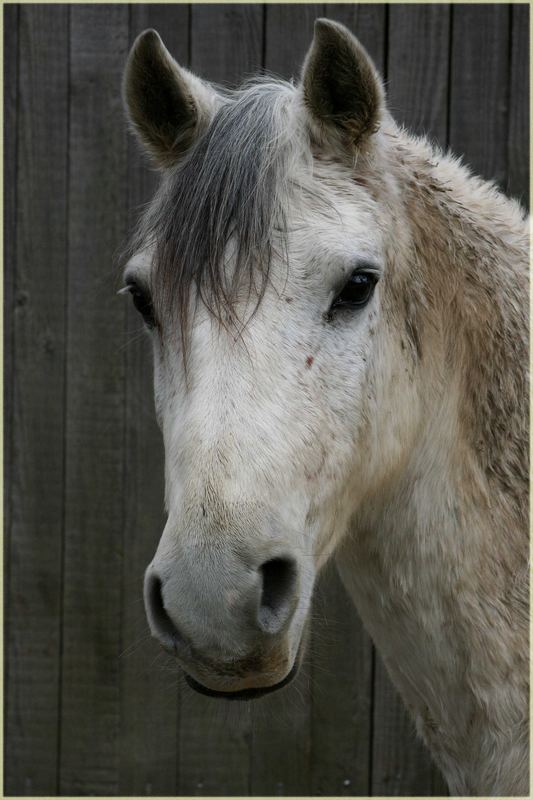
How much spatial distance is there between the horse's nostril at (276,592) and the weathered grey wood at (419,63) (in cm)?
249

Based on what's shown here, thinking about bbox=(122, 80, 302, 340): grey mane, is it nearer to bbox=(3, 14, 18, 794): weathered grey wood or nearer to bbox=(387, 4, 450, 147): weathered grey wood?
bbox=(387, 4, 450, 147): weathered grey wood

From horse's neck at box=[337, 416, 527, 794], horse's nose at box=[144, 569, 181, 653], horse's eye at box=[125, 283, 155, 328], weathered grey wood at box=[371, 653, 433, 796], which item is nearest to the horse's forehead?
horse's eye at box=[125, 283, 155, 328]

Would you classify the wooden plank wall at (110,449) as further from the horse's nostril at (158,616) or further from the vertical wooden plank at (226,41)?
the horse's nostril at (158,616)

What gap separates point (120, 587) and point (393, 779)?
1484 mm

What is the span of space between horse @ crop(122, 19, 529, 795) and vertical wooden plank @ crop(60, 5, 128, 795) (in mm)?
1638

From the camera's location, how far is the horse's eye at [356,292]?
1.75 meters

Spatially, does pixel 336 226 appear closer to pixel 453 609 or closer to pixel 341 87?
pixel 341 87

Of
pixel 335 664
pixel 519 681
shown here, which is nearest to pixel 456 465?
pixel 519 681

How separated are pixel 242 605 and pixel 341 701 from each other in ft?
8.06

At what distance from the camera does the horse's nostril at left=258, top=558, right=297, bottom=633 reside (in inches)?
58.3

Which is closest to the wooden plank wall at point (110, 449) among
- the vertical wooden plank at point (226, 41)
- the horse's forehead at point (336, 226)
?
the vertical wooden plank at point (226, 41)

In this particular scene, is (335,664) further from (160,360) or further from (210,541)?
(210,541)

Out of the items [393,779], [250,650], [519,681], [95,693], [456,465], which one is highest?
[456,465]

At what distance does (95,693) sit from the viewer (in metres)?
3.75
